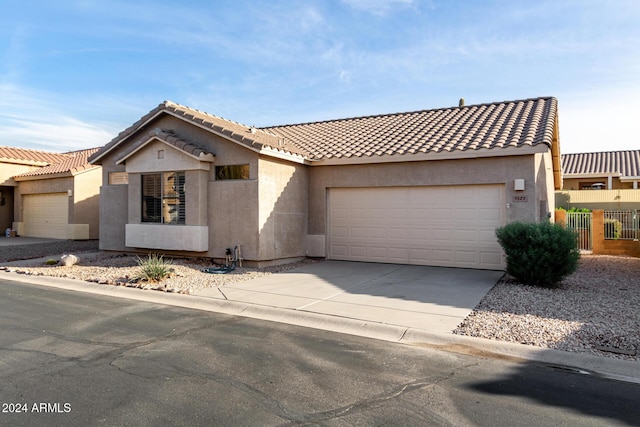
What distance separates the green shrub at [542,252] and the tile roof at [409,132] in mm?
2787

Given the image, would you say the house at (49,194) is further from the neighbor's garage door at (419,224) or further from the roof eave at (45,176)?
the neighbor's garage door at (419,224)

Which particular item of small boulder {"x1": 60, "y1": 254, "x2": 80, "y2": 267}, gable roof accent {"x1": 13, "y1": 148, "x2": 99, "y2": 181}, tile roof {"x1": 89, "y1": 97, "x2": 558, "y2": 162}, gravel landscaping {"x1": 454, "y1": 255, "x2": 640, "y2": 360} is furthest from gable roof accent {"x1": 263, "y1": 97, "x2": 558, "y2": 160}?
gable roof accent {"x1": 13, "y1": 148, "x2": 99, "y2": 181}

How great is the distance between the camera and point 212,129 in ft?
43.3

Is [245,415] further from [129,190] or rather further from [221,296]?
[129,190]

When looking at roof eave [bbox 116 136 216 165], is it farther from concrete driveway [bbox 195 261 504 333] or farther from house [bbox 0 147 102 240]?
house [bbox 0 147 102 240]

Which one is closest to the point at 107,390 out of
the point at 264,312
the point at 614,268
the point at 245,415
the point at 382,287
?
the point at 245,415

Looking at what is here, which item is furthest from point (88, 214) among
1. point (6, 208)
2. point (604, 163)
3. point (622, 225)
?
point (604, 163)

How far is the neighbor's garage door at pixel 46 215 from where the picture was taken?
71.6 ft

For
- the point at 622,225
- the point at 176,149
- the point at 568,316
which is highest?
the point at 176,149

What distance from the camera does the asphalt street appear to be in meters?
4.05

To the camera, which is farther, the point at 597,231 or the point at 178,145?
the point at 597,231

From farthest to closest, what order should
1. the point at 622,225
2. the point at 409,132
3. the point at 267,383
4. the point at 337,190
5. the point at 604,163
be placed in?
the point at 604,163 < the point at 622,225 < the point at 409,132 < the point at 337,190 < the point at 267,383

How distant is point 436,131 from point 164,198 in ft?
29.5

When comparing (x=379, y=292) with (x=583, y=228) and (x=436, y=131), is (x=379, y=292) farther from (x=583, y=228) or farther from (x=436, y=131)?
(x=583, y=228)
